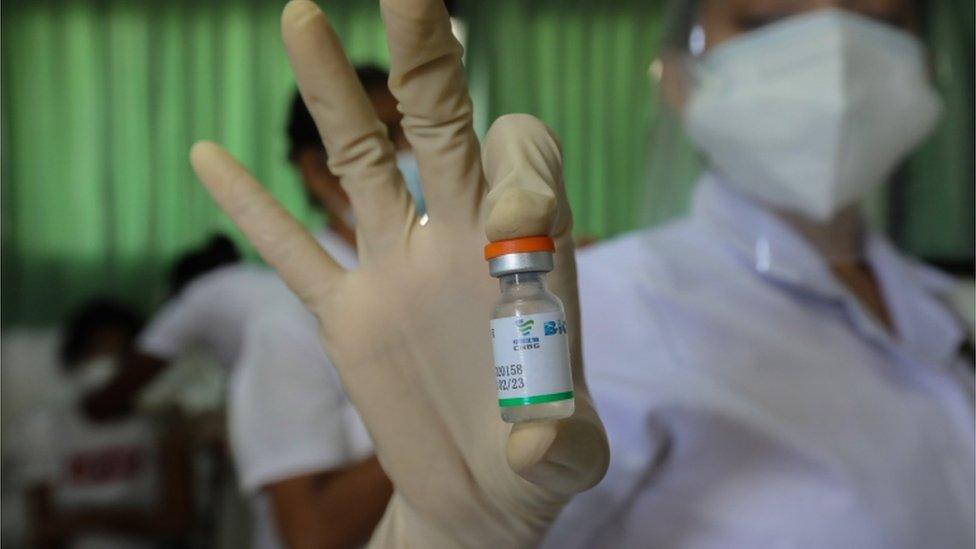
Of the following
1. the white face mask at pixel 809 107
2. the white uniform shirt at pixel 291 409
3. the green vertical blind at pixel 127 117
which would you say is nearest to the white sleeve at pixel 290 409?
the white uniform shirt at pixel 291 409

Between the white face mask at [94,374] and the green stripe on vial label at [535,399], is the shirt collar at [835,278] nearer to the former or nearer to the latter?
the green stripe on vial label at [535,399]

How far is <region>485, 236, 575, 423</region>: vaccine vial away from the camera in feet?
1.47

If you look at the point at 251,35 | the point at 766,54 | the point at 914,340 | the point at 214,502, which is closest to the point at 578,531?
the point at 914,340

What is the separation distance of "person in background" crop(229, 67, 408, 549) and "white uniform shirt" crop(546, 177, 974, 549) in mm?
300

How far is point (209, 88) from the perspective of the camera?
12.1 ft

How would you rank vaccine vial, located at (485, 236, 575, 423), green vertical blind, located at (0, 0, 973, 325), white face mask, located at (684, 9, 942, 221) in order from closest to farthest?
vaccine vial, located at (485, 236, 575, 423)
white face mask, located at (684, 9, 942, 221)
green vertical blind, located at (0, 0, 973, 325)

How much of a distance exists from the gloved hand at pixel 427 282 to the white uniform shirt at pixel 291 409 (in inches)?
18.6

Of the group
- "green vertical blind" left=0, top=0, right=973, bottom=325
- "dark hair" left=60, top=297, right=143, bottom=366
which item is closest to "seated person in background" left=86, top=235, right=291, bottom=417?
"dark hair" left=60, top=297, right=143, bottom=366

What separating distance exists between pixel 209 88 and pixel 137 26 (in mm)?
343

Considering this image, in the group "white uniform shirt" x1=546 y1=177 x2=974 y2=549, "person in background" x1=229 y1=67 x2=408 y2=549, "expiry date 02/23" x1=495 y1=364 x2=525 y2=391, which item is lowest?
"person in background" x1=229 y1=67 x2=408 y2=549

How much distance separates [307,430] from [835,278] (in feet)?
1.81

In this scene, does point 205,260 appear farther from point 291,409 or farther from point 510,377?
point 510,377

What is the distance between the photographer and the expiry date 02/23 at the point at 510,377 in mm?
457

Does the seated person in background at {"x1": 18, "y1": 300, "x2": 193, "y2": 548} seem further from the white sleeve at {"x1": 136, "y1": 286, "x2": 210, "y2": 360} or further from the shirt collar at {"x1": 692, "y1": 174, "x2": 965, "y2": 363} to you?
the shirt collar at {"x1": 692, "y1": 174, "x2": 965, "y2": 363}
